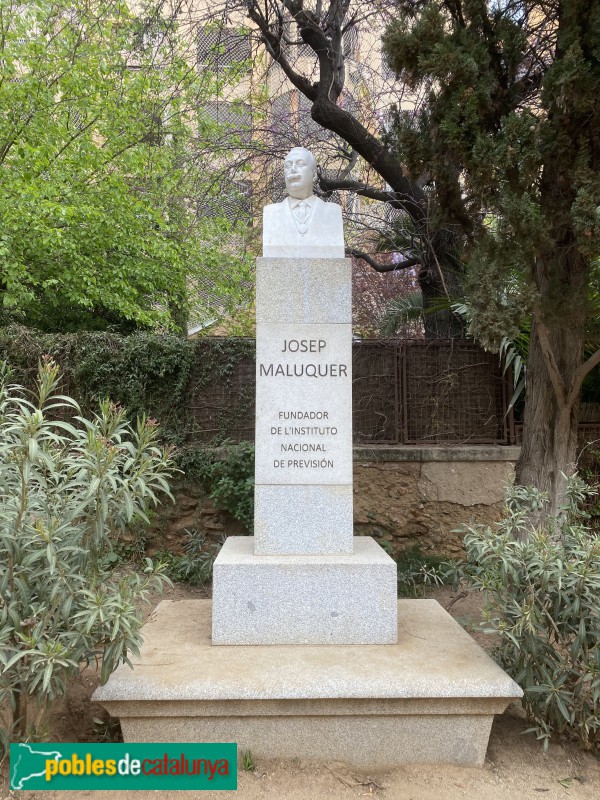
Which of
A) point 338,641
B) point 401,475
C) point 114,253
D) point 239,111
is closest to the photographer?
point 338,641

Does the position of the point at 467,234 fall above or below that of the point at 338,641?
above

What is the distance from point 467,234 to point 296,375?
210cm

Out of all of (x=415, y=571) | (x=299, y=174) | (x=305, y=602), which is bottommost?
(x=415, y=571)

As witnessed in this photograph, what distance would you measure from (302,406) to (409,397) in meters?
2.90

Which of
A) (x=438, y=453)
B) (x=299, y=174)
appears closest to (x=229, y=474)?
(x=438, y=453)

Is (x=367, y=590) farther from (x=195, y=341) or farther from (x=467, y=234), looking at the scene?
(x=195, y=341)

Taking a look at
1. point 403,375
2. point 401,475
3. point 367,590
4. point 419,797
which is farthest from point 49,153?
point 419,797

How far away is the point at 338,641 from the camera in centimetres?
355

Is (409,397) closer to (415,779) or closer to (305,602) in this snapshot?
(305,602)

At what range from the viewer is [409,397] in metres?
6.58

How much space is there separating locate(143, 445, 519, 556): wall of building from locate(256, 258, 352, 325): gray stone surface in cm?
273

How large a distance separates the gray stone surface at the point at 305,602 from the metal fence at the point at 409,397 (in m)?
3.05

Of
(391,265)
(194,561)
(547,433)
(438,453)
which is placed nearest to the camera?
(547,433)

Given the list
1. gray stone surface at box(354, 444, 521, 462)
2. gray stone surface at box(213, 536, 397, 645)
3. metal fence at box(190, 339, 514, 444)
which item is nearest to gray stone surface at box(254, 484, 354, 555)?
gray stone surface at box(213, 536, 397, 645)
